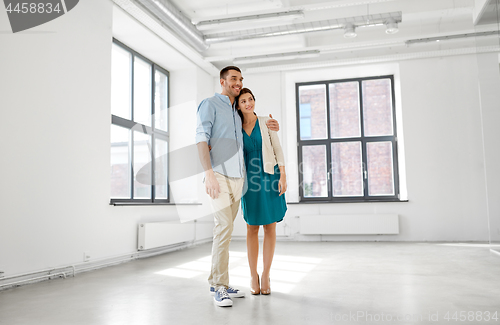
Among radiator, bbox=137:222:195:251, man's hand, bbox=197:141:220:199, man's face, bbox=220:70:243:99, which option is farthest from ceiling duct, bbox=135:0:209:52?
man's hand, bbox=197:141:220:199

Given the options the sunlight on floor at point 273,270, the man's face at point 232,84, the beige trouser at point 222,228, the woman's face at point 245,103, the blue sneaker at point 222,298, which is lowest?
the sunlight on floor at point 273,270

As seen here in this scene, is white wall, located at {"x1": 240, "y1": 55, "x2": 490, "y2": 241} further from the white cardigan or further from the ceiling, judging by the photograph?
the white cardigan

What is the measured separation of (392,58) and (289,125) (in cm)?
214

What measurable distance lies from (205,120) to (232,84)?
33 cm

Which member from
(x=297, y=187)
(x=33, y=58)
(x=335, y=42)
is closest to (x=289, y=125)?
(x=297, y=187)

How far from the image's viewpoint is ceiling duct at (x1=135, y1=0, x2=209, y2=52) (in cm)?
448

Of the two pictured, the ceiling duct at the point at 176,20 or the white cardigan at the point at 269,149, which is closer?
the white cardigan at the point at 269,149

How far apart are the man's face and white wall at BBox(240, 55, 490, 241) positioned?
4.71m

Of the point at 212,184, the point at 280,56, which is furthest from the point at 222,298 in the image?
the point at 280,56

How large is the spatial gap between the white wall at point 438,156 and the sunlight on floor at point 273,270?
2.65m

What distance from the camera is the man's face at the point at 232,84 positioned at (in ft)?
8.63

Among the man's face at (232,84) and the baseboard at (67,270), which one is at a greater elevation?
the man's face at (232,84)

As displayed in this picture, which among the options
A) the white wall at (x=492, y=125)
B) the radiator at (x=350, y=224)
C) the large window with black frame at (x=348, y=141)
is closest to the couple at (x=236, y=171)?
the white wall at (x=492, y=125)

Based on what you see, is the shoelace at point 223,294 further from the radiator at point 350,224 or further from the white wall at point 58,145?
the radiator at point 350,224
